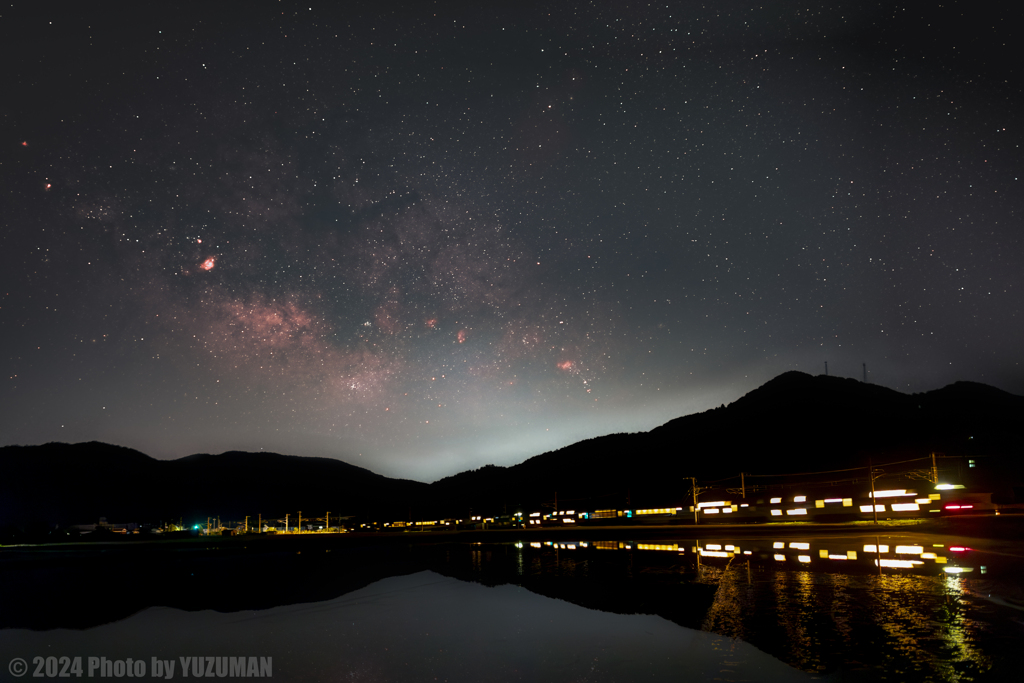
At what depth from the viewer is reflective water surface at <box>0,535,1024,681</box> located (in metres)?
7.68

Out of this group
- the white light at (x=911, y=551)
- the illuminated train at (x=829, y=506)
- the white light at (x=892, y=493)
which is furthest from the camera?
the white light at (x=892, y=493)

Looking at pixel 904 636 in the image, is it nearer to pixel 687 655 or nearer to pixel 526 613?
pixel 687 655

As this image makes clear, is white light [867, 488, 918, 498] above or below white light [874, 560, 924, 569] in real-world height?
below

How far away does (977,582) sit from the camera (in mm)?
13375

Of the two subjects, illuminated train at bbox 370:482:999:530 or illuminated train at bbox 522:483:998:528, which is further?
illuminated train at bbox 370:482:999:530

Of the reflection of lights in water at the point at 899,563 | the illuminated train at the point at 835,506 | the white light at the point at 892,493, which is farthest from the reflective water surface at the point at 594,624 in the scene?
the white light at the point at 892,493

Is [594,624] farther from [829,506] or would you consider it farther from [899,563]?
[829,506]

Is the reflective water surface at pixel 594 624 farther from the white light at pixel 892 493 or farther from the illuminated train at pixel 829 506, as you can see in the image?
the white light at pixel 892 493

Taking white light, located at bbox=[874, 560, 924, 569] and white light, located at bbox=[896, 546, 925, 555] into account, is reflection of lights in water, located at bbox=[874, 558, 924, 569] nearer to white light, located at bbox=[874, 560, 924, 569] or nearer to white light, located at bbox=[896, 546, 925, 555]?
white light, located at bbox=[874, 560, 924, 569]

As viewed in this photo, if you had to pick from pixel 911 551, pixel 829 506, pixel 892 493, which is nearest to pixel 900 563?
pixel 911 551

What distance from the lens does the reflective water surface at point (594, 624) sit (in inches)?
302

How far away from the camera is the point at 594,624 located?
10.5 metres

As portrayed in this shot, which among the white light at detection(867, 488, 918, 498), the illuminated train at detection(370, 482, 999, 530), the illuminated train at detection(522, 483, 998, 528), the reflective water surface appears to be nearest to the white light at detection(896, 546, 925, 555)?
the reflective water surface

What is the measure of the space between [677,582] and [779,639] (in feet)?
24.2
